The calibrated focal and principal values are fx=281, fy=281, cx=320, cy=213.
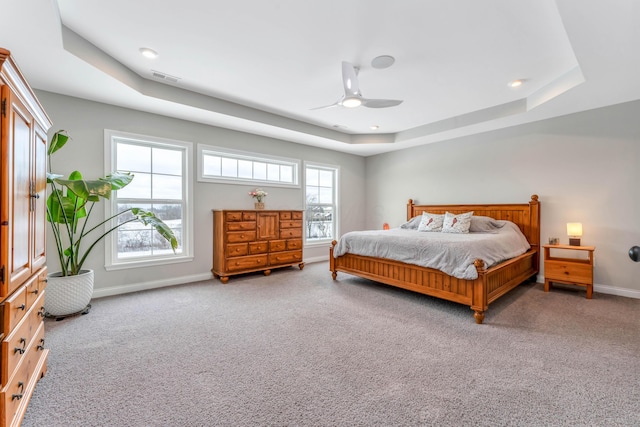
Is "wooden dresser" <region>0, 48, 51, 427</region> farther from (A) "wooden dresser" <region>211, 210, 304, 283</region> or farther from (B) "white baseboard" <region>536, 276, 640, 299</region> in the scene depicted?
(B) "white baseboard" <region>536, 276, 640, 299</region>

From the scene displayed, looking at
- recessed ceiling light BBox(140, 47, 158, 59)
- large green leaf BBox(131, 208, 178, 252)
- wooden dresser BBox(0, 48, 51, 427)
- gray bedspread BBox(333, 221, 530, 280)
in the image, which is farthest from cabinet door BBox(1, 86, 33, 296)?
gray bedspread BBox(333, 221, 530, 280)

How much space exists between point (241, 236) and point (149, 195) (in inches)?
55.2

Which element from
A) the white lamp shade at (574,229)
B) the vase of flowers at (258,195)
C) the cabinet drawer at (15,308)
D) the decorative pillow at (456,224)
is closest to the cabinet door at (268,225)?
the vase of flowers at (258,195)

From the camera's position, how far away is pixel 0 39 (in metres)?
2.23

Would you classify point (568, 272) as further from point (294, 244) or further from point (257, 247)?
point (257, 247)

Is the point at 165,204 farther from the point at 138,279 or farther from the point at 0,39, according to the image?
the point at 0,39

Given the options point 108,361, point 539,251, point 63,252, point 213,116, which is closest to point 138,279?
point 63,252

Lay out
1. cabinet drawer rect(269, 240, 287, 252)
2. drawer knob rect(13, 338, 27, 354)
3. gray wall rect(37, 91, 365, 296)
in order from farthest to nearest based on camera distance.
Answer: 1. cabinet drawer rect(269, 240, 287, 252)
2. gray wall rect(37, 91, 365, 296)
3. drawer knob rect(13, 338, 27, 354)

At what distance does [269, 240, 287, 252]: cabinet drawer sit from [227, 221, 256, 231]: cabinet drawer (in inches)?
17.3

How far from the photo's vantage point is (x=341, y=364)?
79.6 inches

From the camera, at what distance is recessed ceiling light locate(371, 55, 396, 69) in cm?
278

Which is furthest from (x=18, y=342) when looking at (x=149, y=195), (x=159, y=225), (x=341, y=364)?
(x=149, y=195)

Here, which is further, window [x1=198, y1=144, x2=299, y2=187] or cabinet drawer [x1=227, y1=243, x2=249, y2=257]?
window [x1=198, y1=144, x2=299, y2=187]

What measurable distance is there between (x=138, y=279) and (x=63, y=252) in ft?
2.93
